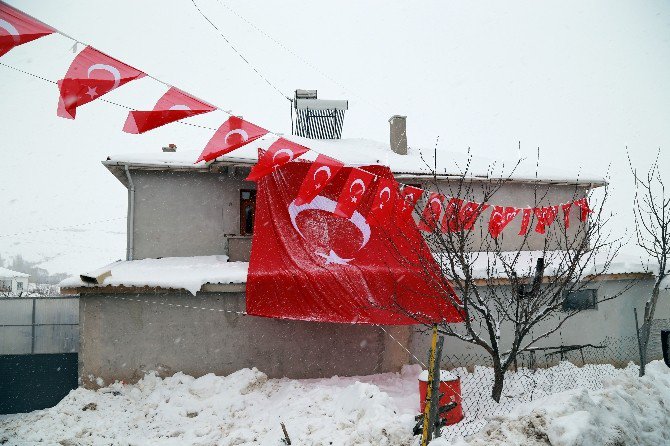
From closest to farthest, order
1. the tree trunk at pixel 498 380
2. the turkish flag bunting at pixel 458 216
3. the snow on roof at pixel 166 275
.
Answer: the turkish flag bunting at pixel 458 216 → the tree trunk at pixel 498 380 → the snow on roof at pixel 166 275

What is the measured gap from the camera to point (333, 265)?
9.54 metres

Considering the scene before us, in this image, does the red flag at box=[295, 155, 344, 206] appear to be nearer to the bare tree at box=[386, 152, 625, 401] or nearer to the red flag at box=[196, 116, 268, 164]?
the bare tree at box=[386, 152, 625, 401]

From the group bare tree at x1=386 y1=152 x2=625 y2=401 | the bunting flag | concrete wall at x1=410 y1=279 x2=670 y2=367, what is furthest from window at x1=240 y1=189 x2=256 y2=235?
the bunting flag

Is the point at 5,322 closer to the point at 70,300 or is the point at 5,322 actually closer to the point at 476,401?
the point at 70,300

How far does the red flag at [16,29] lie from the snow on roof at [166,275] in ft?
21.7

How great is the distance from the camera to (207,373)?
980 centimetres

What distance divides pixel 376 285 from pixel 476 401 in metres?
3.38

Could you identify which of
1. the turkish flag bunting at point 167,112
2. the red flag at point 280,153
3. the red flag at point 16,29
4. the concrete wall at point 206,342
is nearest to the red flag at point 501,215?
the concrete wall at point 206,342

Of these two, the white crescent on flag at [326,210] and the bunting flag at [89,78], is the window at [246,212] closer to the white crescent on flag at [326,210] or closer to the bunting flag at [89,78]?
the white crescent on flag at [326,210]

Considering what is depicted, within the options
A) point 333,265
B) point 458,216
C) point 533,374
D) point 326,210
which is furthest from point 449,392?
point 326,210

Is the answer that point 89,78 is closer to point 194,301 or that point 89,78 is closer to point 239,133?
point 239,133

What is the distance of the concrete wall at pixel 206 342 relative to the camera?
9.52 m

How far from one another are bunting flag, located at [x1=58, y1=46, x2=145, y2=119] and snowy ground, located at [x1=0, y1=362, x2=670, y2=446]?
579 centimetres

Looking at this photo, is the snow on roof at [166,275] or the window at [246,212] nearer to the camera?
the snow on roof at [166,275]
